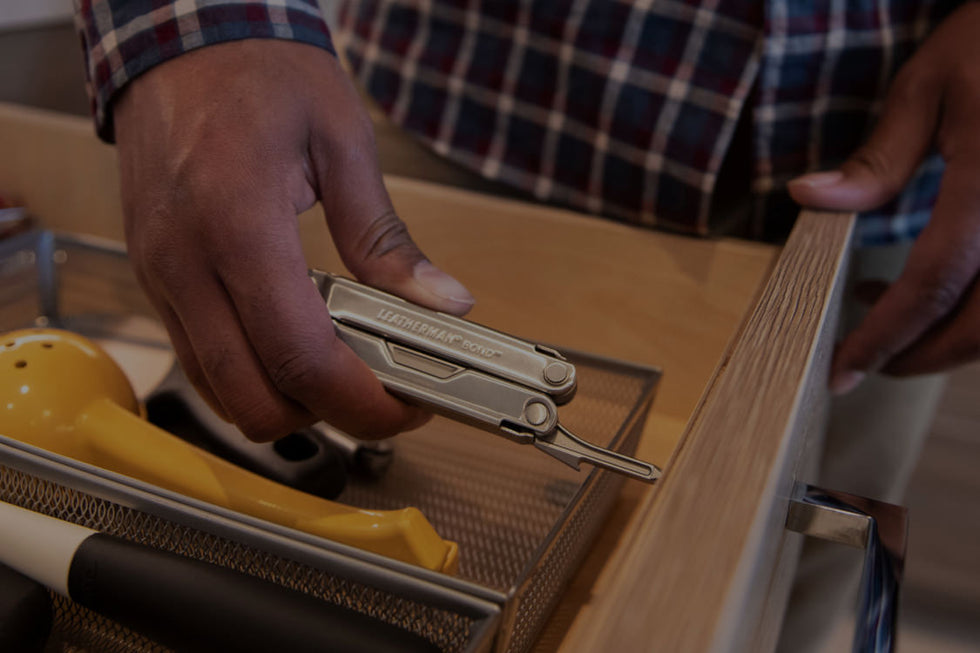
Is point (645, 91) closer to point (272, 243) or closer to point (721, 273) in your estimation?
point (721, 273)

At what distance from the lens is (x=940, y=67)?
1.49 ft

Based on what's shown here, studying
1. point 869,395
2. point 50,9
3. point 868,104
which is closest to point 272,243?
point 868,104

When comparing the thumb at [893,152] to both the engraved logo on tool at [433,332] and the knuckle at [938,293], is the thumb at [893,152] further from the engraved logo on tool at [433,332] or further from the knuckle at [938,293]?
the engraved logo on tool at [433,332]

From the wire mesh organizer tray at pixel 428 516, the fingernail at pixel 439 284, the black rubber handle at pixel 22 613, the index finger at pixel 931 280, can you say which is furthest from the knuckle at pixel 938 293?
the black rubber handle at pixel 22 613

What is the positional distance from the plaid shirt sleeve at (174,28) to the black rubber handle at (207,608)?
8.3 inches

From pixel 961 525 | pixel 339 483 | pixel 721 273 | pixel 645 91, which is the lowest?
pixel 961 525

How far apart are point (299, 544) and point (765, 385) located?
0.14 m

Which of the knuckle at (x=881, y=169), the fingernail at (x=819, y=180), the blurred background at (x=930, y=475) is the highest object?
the knuckle at (x=881, y=169)

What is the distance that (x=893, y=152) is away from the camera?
0.47 meters

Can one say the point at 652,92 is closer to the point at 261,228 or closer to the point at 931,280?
the point at 931,280

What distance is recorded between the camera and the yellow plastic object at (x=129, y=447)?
28cm

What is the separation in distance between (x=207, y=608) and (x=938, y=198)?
1.38ft

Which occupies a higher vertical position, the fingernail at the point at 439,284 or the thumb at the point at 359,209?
the thumb at the point at 359,209

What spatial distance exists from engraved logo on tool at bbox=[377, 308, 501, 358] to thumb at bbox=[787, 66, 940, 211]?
25 centimetres
